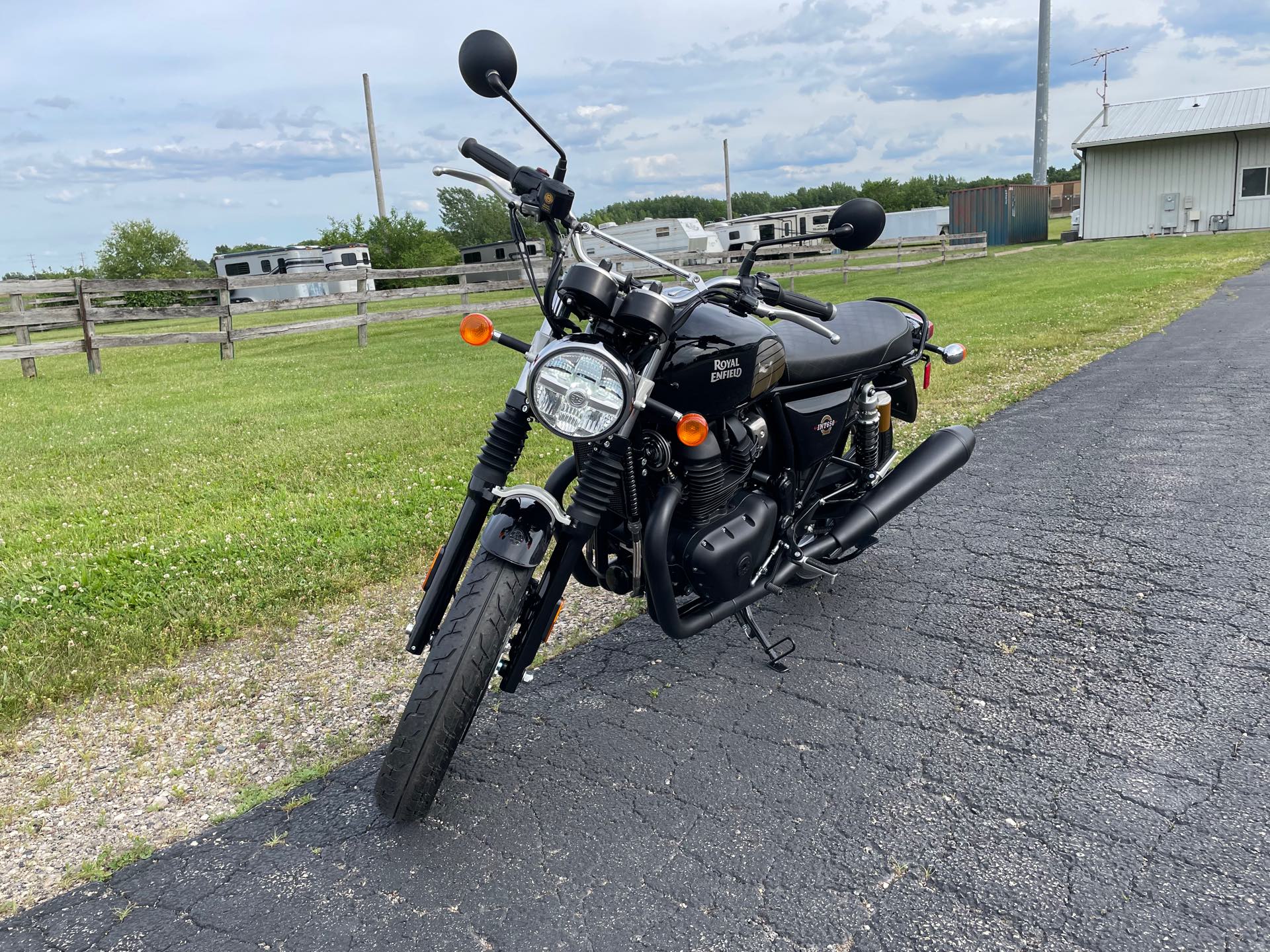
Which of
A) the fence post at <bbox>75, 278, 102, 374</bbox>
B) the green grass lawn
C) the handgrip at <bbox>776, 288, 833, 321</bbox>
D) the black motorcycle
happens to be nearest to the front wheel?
the black motorcycle

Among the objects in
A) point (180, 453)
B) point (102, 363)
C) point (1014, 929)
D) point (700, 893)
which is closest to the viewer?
point (1014, 929)

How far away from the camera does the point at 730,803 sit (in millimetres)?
2625

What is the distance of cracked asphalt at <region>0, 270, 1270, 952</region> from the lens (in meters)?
2.20

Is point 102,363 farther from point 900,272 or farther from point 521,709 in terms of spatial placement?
point 900,272

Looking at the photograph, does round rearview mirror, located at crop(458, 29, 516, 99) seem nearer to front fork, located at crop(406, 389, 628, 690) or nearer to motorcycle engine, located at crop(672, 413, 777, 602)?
front fork, located at crop(406, 389, 628, 690)

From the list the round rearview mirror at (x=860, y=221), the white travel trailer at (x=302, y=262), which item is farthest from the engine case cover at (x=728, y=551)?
the white travel trailer at (x=302, y=262)

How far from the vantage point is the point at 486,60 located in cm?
250

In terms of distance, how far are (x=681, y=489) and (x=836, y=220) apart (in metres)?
0.99

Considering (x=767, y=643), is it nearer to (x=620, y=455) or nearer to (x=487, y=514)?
(x=620, y=455)

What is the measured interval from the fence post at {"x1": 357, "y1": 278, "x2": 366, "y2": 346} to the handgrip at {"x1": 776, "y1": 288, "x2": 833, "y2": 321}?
15396 millimetres

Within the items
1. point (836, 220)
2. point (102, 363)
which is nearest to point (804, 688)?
point (836, 220)

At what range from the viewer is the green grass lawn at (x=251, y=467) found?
408cm

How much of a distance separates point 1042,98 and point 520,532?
4278 cm

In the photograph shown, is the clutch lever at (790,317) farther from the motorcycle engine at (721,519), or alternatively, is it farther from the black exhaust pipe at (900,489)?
the black exhaust pipe at (900,489)
